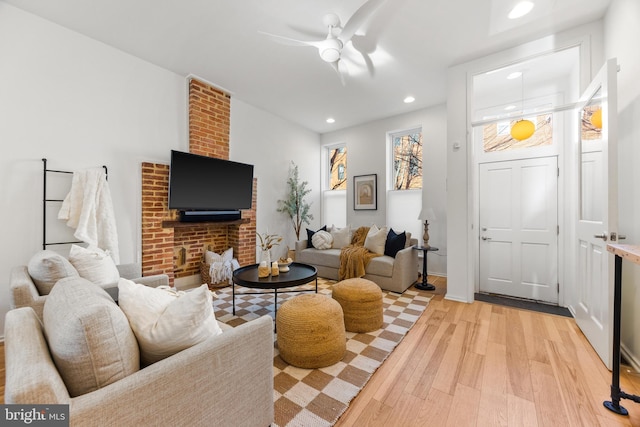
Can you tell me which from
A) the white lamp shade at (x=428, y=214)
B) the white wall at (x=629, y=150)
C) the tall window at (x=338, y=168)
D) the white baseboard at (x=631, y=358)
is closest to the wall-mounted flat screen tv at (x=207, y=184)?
the tall window at (x=338, y=168)

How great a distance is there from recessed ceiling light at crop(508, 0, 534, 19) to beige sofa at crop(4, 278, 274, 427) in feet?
10.8

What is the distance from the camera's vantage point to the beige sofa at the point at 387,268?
3.56 m

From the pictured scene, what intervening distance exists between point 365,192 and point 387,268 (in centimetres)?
207

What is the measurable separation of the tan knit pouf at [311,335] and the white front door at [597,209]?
1932 millimetres

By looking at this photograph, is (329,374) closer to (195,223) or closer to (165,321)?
(165,321)

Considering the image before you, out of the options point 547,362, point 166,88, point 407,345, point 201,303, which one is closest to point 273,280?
point 407,345

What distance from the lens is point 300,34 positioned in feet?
8.92


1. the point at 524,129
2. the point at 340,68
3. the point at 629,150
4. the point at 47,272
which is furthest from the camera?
the point at 340,68

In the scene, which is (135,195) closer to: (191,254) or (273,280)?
(191,254)

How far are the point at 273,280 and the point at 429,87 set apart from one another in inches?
138

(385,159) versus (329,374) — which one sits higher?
(385,159)

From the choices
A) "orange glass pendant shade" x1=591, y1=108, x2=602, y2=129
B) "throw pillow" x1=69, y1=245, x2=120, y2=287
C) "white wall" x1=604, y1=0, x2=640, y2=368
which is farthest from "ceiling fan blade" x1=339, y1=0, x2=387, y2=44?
"throw pillow" x1=69, y1=245, x2=120, y2=287

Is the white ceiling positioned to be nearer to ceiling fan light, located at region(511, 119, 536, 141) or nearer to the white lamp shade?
ceiling fan light, located at region(511, 119, 536, 141)

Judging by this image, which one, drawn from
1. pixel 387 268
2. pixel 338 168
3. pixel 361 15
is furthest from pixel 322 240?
pixel 361 15
